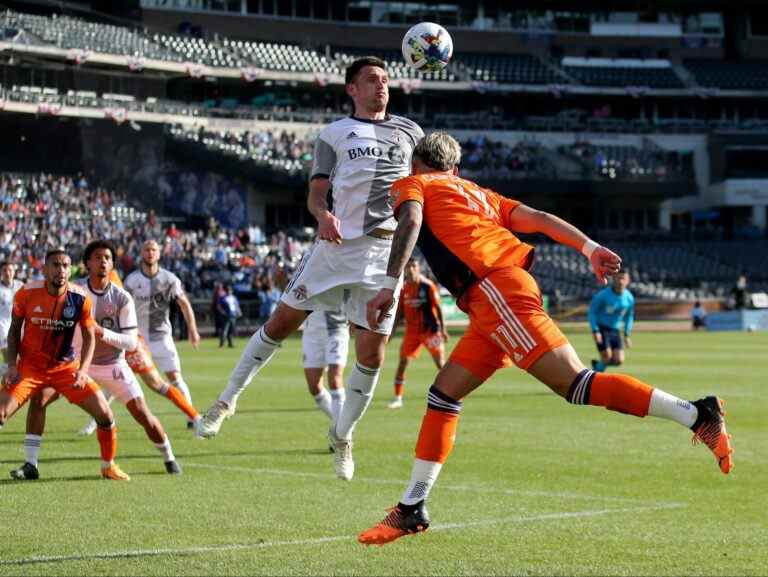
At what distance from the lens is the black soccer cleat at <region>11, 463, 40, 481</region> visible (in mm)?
12703

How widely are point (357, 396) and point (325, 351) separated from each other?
600 cm

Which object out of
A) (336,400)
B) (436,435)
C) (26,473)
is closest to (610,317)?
(336,400)

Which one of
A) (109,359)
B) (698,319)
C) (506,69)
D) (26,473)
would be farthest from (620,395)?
(506,69)

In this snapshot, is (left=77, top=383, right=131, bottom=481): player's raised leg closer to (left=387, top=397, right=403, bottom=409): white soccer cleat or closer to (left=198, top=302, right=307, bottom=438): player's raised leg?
(left=198, top=302, right=307, bottom=438): player's raised leg

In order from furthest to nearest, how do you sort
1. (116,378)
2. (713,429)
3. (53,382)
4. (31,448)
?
(116,378) < (31,448) < (53,382) < (713,429)

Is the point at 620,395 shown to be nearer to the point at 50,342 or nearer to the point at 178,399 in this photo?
the point at 50,342

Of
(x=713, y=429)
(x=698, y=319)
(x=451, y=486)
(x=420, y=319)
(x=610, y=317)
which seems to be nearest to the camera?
(x=713, y=429)

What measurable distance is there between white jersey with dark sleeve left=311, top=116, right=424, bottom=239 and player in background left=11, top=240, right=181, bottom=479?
3.59 m

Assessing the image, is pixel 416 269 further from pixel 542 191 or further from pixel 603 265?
pixel 542 191

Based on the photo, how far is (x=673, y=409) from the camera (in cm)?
802

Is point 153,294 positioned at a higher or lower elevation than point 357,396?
lower

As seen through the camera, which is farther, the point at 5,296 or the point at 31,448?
the point at 5,296

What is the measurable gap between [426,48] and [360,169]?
1061 millimetres

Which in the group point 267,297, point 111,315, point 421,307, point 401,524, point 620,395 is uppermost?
point 620,395
